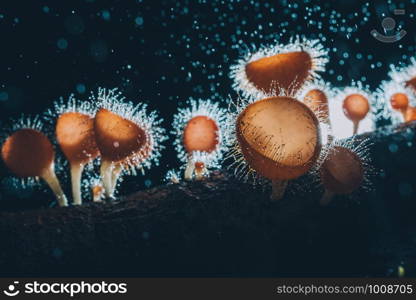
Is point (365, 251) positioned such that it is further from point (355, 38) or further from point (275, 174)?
point (355, 38)

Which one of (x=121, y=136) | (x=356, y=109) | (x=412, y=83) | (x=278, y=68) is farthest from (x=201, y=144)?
(x=412, y=83)

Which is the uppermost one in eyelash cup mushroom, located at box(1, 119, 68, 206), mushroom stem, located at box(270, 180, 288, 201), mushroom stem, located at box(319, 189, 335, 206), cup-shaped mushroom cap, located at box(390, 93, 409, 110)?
cup-shaped mushroom cap, located at box(390, 93, 409, 110)

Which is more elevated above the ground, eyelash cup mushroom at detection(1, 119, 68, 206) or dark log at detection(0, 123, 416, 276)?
eyelash cup mushroom at detection(1, 119, 68, 206)

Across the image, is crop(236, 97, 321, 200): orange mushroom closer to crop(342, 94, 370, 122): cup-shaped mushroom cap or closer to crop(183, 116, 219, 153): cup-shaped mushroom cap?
crop(183, 116, 219, 153): cup-shaped mushroom cap

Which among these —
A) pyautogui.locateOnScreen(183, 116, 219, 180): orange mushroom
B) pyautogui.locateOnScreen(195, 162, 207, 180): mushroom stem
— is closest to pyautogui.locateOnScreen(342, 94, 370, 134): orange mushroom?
pyautogui.locateOnScreen(183, 116, 219, 180): orange mushroom

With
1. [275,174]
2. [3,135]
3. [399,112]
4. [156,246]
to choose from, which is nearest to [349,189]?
[275,174]

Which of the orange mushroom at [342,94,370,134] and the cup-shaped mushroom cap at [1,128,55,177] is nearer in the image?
the cup-shaped mushroom cap at [1,128,55,177]
